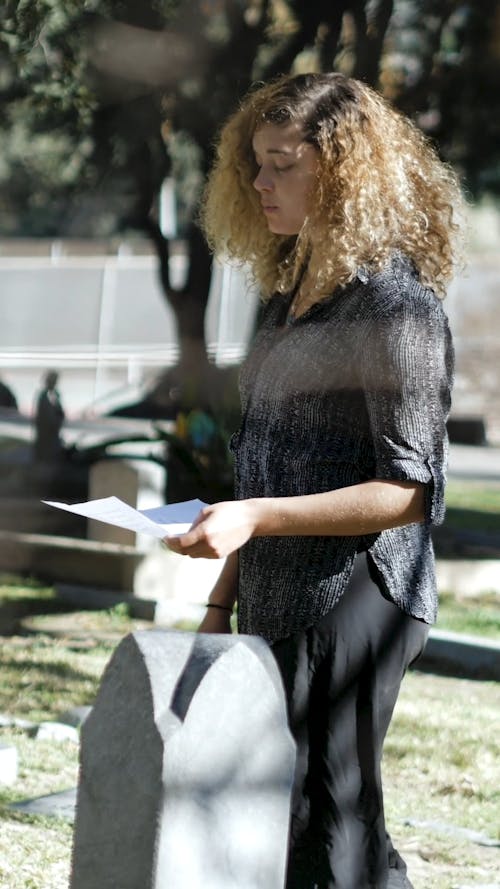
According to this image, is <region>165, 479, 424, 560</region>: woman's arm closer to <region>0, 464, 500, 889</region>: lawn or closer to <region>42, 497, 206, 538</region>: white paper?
<region>42, 497, 206, 538</region>: white paper

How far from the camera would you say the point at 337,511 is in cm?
227

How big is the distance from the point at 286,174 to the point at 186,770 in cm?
107

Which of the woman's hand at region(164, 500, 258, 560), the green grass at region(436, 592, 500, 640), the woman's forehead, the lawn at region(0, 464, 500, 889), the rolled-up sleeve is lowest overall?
the lawn at region(0, 464, 500, 889)

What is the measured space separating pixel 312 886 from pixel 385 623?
0.51 metres

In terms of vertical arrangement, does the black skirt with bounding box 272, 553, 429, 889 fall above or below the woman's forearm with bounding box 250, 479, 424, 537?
below

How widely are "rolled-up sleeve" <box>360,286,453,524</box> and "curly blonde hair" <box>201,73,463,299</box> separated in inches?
5.1

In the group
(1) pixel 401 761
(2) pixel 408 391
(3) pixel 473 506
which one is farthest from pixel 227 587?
(3) pixel 473 506

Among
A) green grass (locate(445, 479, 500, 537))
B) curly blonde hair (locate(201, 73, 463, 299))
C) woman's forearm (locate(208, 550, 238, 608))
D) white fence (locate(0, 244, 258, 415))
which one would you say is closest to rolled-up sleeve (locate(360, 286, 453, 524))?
curly blonde hair (locate(201, 73, 463, 299))

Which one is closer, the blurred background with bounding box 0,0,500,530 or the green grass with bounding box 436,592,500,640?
the green grass with bounding box 436,592,500,640

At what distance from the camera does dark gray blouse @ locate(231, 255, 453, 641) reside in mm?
2293

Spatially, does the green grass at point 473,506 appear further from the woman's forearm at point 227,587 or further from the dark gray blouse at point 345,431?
the dark gray blouse at point 345,431

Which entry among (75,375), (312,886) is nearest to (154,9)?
(312,886)

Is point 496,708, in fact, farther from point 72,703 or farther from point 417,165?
point 417,165

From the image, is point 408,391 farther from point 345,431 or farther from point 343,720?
point 343,720
